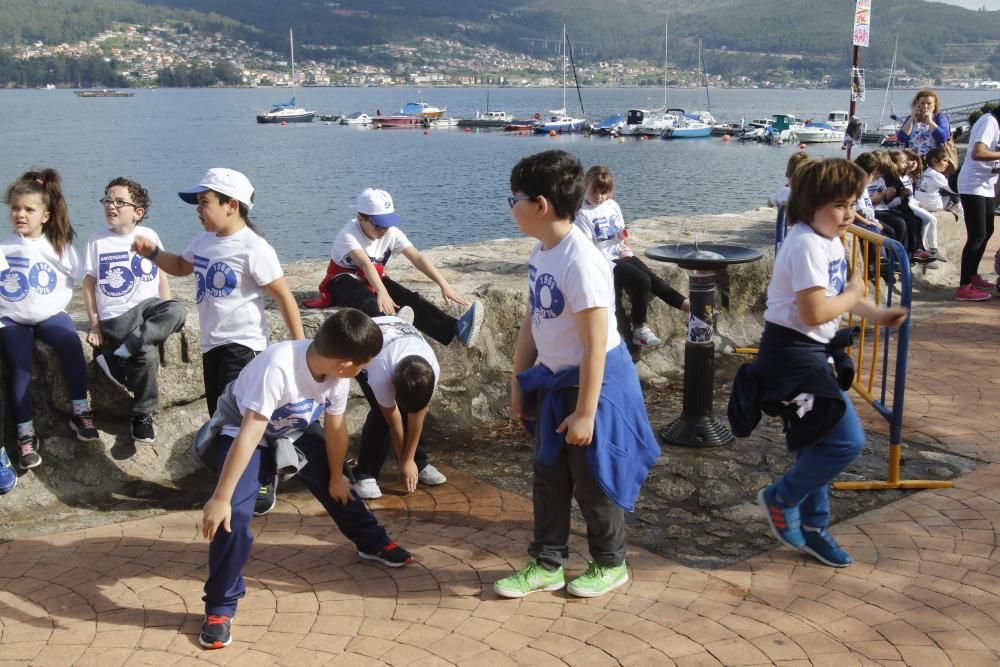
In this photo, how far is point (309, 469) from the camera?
162 inches

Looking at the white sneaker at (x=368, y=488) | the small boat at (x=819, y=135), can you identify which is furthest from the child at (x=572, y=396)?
the small boat at (x=819, y=135)

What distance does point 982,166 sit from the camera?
8.59m

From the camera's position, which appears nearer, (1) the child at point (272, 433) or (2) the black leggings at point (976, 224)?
(1) the child at point (272, 433)

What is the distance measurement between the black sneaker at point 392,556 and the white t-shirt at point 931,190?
328 inches

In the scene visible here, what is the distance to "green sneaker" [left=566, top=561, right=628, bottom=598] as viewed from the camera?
3895mm

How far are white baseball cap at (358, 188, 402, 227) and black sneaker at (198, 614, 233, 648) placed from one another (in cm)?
284

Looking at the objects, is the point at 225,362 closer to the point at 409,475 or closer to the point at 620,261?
the point at 409,475

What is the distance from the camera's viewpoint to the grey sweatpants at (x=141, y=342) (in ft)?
16.9

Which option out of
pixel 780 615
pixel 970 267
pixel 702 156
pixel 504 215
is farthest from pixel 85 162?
pixel 780 615

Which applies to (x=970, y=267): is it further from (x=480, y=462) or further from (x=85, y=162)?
(x=85, y=162)

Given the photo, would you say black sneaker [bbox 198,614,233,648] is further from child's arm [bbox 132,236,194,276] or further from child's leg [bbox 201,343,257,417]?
child's arm [bbox 132,236,194,276]

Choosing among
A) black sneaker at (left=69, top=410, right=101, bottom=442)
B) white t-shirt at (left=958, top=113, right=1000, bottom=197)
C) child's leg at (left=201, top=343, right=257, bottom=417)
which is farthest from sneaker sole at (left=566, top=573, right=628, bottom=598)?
white t-shirt at (left=958, top=113, right=1000, bottom=197)

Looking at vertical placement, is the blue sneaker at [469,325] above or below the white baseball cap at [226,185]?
below

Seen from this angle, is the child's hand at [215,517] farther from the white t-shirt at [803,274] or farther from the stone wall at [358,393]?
the white t-shirt at [803,274]
